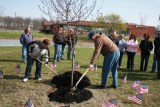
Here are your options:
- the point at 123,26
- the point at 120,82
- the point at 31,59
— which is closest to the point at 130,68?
the point at 120,82

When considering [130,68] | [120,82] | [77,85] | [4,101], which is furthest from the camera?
[130,68]

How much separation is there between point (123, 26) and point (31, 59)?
196 ft

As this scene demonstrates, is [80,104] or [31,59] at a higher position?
[31,59]

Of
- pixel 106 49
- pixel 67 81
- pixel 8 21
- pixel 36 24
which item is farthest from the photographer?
pixel 36 24

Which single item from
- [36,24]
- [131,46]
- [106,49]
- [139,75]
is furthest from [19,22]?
[106,49]

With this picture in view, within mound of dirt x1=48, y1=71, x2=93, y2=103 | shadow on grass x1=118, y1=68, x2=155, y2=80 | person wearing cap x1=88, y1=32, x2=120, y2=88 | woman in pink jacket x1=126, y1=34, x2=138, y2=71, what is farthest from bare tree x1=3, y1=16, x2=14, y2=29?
person wearing cap x1=88, y1=32, x2=120, y2=88

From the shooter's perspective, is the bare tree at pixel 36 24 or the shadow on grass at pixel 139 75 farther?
the bare tree at pixel 36 24

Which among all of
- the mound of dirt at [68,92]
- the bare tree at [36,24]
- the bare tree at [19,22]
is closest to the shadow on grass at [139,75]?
the mound of dirt at [68,92]

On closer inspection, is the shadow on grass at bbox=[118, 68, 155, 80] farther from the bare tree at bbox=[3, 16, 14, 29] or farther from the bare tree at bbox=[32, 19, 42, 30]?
the bare tree at bbox=[3, 16, 14, 29]

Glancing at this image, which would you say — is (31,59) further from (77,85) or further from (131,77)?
(131,77)

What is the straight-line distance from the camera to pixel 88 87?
351 inches

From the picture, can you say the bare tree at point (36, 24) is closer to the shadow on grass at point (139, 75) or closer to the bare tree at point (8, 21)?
the bare tree at point (8, 21)

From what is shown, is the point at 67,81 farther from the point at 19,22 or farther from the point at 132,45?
the point at 19,22

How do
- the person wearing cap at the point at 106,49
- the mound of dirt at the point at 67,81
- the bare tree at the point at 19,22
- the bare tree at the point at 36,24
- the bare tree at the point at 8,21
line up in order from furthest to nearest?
the bare tree at the point at 36,24 < the bare tree at the point at 19,22 < the bare tree at the point at 8,21 < the mound of dirt at the point at 67,81 < the person wearing cap at the point at 106,49
